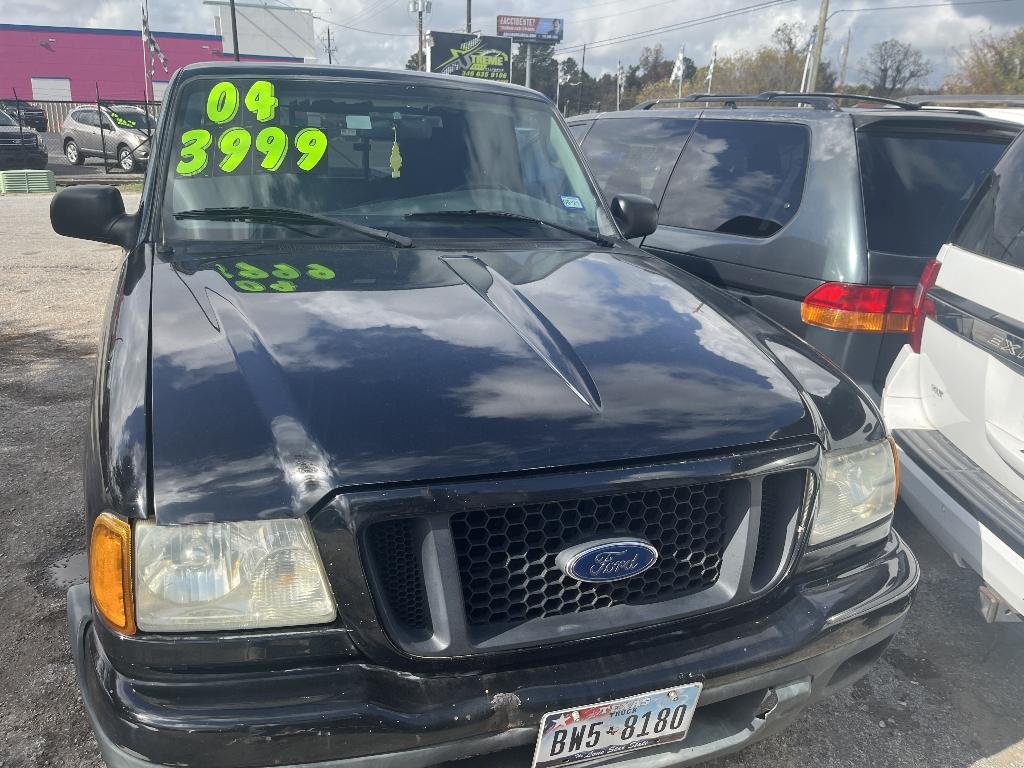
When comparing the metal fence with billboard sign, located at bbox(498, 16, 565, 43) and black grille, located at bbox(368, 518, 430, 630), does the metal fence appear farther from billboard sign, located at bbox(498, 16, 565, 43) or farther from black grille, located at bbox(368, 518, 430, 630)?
billboard sign, located at bbox(498, 16, 565, 43)

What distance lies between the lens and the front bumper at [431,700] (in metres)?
1.46

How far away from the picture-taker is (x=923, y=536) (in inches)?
148

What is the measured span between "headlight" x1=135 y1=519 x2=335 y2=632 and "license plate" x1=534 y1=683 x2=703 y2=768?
509 mm

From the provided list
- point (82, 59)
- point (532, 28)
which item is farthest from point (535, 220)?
→ point (532, 28)

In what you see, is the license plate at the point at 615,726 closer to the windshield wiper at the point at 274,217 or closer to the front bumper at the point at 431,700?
the front bumper at the point at 431,700

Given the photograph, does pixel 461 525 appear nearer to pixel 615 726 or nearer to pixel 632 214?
pixel 615 726

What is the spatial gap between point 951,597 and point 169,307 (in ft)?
10.3

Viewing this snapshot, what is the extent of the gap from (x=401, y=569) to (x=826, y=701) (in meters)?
1.78

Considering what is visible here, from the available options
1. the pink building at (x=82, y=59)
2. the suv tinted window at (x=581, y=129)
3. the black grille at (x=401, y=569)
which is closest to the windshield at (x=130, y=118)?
the suv tinted window at (x=581, y=129)

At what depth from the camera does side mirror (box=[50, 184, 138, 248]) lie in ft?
9.96

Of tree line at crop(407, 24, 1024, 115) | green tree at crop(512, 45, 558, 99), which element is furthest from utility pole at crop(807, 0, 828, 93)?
green tree at crop(512, 45, 558, 99)

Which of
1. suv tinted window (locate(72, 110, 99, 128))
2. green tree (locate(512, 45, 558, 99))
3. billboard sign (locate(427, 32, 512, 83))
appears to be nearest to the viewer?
suv tinted window (locate(72, 110, 99, 128))

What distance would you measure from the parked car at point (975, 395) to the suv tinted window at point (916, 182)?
22.7 inches

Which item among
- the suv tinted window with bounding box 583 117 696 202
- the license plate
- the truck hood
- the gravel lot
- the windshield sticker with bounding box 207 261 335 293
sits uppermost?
the suv tinted window with bounding box 583 117 696 202
